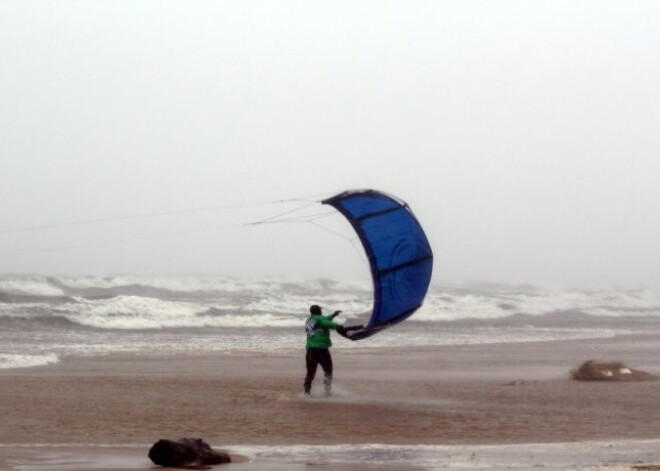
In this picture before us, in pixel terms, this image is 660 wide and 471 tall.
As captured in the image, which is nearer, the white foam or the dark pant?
the dark pant

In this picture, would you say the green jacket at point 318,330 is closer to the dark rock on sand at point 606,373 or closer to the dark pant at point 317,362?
the dark pant at point 317,362

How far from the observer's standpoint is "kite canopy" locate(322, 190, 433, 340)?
14.6m

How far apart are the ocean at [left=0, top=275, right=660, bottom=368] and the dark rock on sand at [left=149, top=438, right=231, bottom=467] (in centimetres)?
1044

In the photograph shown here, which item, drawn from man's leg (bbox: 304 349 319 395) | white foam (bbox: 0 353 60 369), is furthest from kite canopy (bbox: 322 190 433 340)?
white foam (bbox: 0 353 60 369)

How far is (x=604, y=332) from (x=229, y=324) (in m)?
11.3

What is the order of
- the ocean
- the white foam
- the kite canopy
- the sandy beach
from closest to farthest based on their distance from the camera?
the sandy beach < the kite canopy < the white foam < the ocean

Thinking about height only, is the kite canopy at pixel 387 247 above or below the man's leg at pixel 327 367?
above

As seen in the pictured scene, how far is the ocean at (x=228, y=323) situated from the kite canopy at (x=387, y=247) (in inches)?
279

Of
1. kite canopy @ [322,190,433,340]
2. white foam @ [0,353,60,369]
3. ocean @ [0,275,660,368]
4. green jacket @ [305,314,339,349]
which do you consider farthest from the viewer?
ocean @ [0,275,660,368]

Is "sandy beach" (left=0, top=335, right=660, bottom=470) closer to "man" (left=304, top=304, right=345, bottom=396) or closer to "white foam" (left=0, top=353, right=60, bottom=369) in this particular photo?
"man" (left=304, top=304, right=345, bottom=396)

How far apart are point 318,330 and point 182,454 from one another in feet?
18.7

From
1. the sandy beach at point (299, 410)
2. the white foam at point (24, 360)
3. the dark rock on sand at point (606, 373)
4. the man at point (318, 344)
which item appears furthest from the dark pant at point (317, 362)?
the white foam at point (24, 360)

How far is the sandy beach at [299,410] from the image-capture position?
33.5ft

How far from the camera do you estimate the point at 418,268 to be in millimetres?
15016
